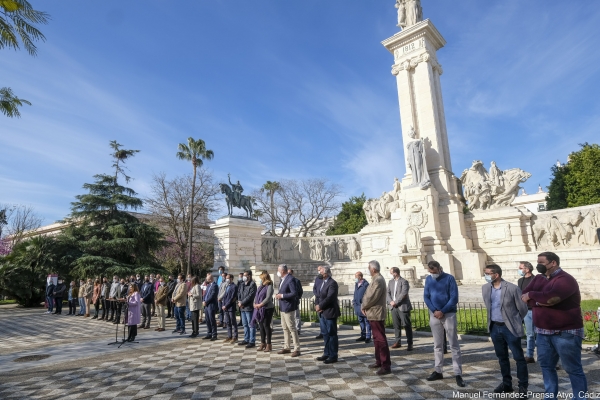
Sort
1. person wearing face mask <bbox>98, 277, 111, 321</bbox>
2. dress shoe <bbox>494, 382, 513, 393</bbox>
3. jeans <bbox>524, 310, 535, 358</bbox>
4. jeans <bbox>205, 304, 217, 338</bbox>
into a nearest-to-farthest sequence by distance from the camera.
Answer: dress shoe <bbox>494, 382, 513, 393</bbox>, jeans <bbox>524, 310, 535, 358</bbox>, jeans <bbox>205, 304, 217, 338</bbox>, person wearing face mask <bbox>98, 277, 111, 321</bbox>

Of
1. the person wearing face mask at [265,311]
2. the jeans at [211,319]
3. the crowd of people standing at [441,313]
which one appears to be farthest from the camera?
the jeans at [211,319]

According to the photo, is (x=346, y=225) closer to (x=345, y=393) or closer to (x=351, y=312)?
(x=351, y=312)

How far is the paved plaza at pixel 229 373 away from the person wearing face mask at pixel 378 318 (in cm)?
19

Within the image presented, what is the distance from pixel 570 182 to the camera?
26750 mm

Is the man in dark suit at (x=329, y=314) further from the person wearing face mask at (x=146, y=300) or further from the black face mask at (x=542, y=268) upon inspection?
the person wearing face mask at (x=146, y=300)

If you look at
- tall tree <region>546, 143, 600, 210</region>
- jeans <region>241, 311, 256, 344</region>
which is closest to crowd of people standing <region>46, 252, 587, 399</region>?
jeans <region>241, 311, 256, 344</region>

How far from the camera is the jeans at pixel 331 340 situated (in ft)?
19.9

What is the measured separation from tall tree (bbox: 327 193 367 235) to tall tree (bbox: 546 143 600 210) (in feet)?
51.8

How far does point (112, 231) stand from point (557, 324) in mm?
23241

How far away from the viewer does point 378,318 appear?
5.36 meters

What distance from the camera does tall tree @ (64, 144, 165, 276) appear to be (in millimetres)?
21516

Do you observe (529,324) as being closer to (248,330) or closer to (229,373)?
(229,373)

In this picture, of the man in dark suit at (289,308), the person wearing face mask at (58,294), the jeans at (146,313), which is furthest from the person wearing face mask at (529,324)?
the person wearing face mask at (58,294)

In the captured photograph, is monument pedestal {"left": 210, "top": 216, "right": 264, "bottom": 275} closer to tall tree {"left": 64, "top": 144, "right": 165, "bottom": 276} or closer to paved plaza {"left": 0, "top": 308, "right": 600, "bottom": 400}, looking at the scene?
tall tree {"left": 64, "top": 144, "right": 165, "bottom": 276}
